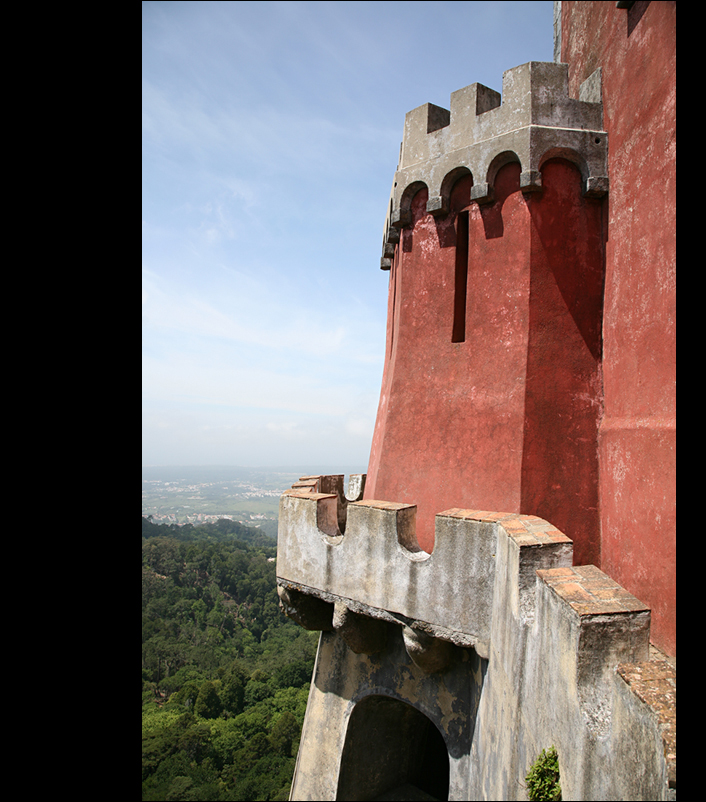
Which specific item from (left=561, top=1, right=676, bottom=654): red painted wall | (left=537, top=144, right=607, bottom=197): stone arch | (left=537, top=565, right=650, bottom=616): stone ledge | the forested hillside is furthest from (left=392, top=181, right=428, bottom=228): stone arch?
the forested hillside

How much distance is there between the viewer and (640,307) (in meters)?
3.85

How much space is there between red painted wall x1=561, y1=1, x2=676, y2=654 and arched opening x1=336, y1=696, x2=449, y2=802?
3.34 metres

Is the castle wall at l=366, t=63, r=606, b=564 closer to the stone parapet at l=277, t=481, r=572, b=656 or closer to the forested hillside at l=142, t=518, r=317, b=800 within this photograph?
the stone parapet at l=277, t=481, r=572, b=656

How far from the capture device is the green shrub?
7.77 ft

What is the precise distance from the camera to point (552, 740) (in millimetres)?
2381

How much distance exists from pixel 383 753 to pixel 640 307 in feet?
18.9

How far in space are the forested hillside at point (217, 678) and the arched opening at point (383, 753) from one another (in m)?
18.9

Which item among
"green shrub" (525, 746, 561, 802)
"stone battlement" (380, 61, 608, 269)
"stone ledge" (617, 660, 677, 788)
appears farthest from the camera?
"stone battlement" (380, 61, 608, 269)

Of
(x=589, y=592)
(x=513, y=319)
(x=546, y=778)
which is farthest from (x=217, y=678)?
(x=589, y=592)

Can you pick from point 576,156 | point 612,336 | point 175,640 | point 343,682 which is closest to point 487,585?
point 612,336

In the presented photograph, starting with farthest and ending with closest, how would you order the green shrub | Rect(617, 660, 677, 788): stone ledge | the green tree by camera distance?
the green tree < the green shrub < Rect(617, 660, 677, 788): stone ledge

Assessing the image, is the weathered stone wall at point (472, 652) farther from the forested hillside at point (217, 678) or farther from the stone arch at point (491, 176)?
the forested hillside at point (217, 678)

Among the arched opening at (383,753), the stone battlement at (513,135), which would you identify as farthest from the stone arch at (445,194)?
the arched opening at (383,753)

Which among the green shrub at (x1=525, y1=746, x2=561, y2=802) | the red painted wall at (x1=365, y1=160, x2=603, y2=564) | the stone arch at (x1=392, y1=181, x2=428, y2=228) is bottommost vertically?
the green shrub at (x1=525, y1=746, x2=561, y2=802)
